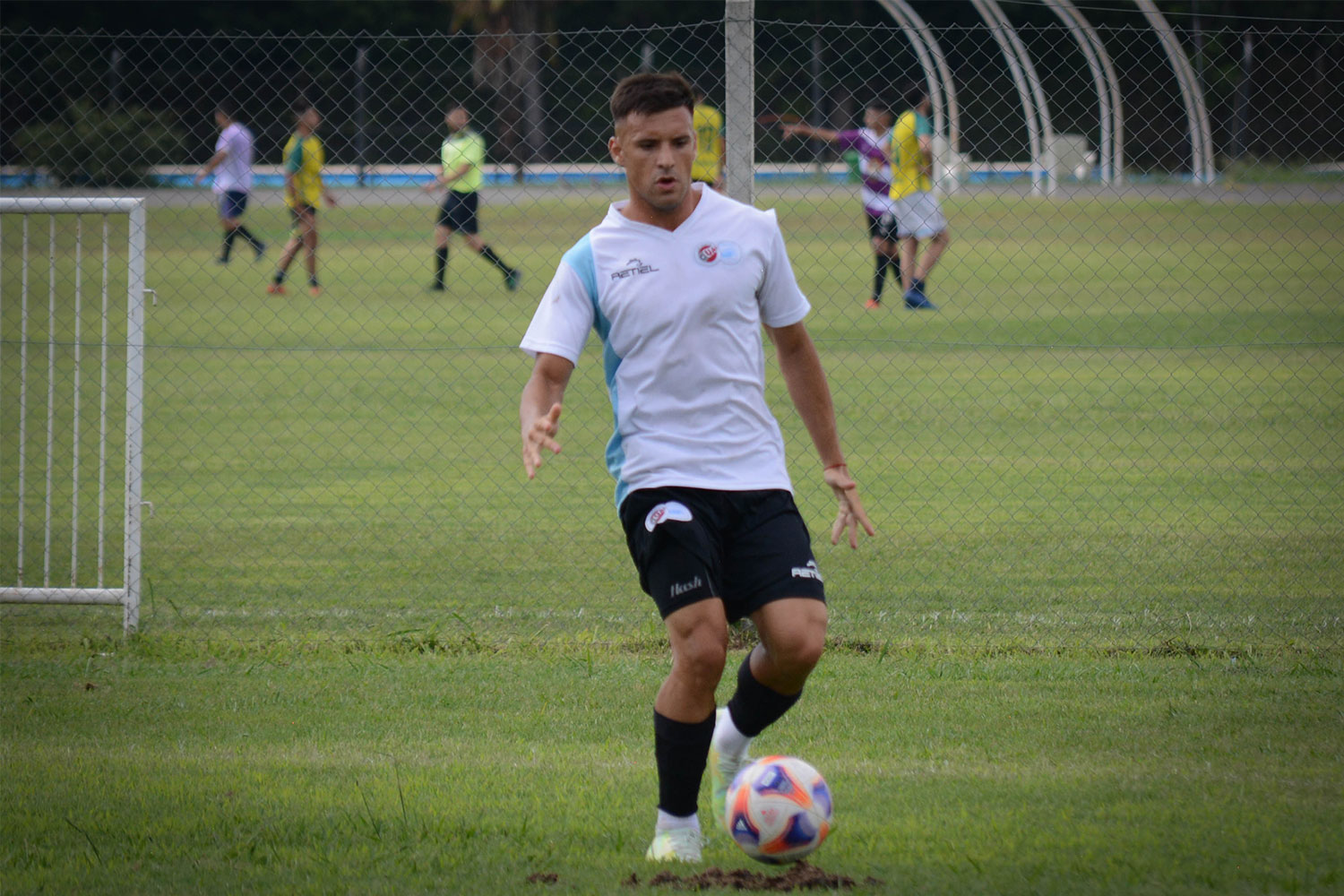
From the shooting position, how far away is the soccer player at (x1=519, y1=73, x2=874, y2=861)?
3.46 m

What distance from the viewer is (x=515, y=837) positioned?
3.69m

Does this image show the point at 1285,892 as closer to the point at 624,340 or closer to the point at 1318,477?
the point at 624,340

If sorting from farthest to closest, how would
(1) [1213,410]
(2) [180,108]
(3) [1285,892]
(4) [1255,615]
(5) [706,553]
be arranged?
(2) [180,108] → (1) [1213,410] → (4) [1255,615] → (5) [706,553] → (3) [1285,892]

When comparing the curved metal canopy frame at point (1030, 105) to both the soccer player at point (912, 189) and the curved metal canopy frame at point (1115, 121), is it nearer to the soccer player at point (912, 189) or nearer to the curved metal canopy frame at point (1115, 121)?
the curved metal canopy frame at point (1115, 121)

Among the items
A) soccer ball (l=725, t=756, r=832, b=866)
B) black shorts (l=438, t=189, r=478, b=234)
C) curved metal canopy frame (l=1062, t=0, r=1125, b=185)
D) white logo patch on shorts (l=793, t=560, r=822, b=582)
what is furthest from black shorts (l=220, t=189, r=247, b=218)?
soccer ball (l=725, t=756, r=832, b=866)

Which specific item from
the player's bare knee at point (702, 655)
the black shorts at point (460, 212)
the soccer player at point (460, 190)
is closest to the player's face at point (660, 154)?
the player's bare knee at point (702, 655)

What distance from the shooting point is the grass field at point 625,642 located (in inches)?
143

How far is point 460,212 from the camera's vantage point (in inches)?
641

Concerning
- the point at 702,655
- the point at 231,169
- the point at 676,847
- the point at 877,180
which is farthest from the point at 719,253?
the point at 231,169

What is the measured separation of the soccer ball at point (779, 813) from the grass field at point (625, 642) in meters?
0.14

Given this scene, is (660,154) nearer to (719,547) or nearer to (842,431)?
(719,547)

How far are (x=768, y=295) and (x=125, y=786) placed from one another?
7.63 feet

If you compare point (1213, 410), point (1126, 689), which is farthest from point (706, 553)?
point (1213, 410)

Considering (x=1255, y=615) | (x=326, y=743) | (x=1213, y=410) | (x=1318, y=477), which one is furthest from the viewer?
(x=1213, y=410)
